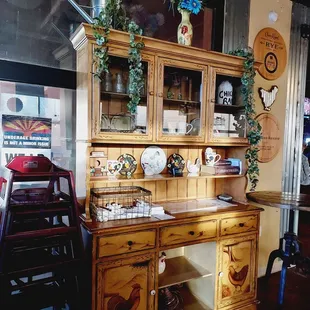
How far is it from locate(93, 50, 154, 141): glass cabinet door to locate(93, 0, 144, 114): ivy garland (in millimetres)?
62

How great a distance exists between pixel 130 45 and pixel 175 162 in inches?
39.9

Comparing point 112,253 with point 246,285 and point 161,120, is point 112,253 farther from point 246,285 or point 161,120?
point 246,285

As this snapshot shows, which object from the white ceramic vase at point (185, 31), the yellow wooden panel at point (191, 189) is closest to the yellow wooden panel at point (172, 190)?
the yellow wooden panel at point (191, 189)

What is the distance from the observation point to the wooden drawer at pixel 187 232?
2064 millimetres

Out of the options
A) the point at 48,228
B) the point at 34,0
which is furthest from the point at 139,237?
the point at 34,0

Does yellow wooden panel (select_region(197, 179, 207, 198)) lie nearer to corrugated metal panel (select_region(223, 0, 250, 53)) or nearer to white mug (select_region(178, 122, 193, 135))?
white mug (select_region(178, 122, 193, 135))

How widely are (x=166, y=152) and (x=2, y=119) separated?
1.34 metres

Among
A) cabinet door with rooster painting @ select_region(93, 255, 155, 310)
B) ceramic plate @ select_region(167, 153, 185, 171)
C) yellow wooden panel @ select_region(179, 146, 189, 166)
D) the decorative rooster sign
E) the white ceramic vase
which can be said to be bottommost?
cabinet door with rooster painting @ select_region(93, 255, 155, 310)

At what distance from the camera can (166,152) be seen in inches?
98.3

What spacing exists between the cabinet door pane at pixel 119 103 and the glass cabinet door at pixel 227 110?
0.61 m

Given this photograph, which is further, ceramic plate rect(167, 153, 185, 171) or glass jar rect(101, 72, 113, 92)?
ceramic plate rect(167, 153, 185, 171)

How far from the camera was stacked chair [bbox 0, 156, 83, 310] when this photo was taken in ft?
5.06

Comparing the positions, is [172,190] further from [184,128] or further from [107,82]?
[107,82]

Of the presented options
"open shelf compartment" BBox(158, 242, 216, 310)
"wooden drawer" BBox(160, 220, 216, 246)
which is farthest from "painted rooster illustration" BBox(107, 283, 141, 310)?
"wooden drawer" BBox(160, 220, 216, 246)
